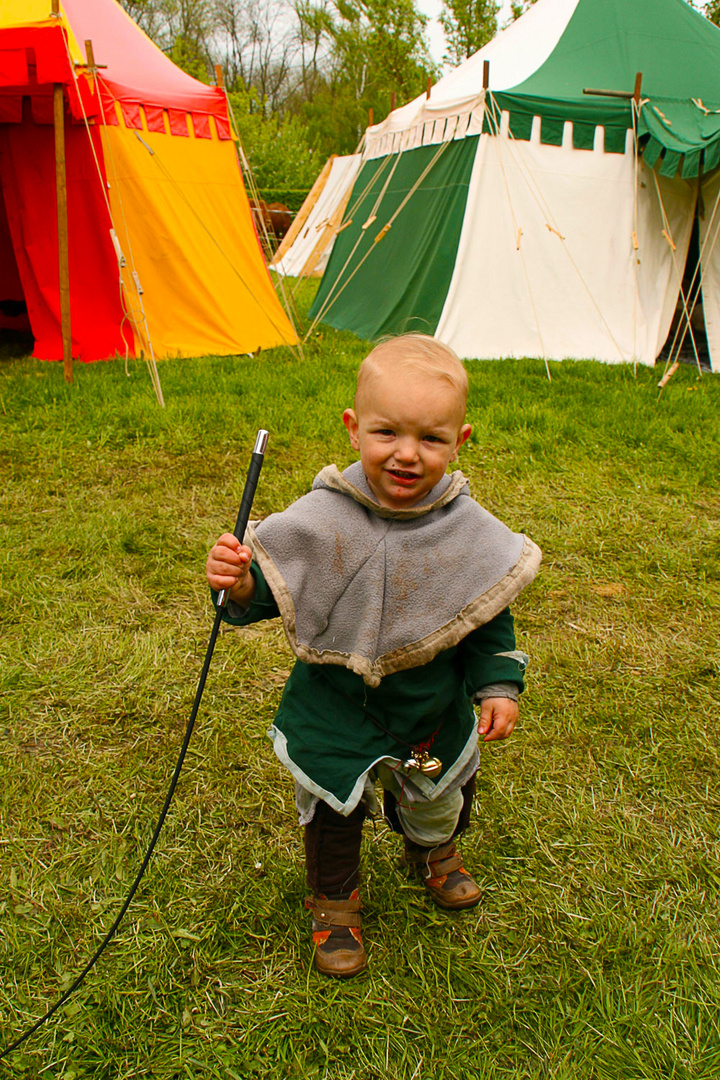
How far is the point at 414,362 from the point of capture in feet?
4.95

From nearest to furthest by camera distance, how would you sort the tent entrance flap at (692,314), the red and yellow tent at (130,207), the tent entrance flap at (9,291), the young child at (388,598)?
the young child at (388,598) → the red and yellow tent at (130,207) → the tent entrance flap at (692,314) → the tent entrance flap at (9,291)

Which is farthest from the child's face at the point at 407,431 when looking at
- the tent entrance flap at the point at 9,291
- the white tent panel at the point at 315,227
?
the white tent panel at the point at 315,227

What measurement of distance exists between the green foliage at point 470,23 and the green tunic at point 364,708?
36.1 m

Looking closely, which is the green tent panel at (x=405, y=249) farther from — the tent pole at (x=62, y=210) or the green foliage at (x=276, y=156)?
the green foliage at (x=276, y=156)

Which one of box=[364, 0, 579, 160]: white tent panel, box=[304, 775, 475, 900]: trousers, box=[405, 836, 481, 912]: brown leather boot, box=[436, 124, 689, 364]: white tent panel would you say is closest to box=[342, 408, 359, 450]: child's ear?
box=[304, 775, 475, 900]: trousers

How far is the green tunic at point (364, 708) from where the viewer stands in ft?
5.26

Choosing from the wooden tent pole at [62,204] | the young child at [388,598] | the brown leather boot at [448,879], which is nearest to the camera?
the young child at [388,598]

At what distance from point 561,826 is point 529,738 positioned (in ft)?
1.17

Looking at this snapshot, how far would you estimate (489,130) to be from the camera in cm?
729

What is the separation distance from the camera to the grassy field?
159 cm

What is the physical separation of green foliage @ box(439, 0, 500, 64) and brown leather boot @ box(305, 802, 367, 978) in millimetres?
36346

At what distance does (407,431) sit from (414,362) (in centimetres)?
13

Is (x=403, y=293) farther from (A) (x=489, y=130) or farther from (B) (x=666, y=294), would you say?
(B) (x=666, y=294)

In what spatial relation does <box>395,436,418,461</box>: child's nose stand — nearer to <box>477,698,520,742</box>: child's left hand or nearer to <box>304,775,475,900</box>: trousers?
<box>477,698,520,742</box>: child's left hand
